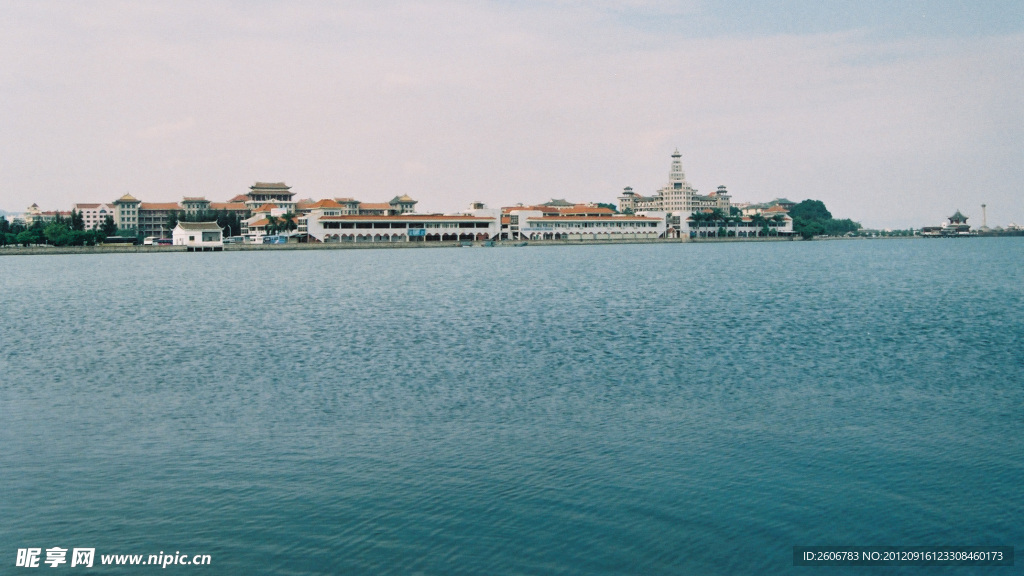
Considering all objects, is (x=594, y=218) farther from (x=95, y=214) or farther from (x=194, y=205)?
(x=95, y=214)

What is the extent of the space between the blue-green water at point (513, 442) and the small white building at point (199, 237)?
80.0 m

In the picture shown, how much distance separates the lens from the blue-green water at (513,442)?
8875mm

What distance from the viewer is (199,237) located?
103 metres

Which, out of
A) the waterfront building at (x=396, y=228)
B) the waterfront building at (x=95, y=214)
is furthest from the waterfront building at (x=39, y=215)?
the waterfront building at (x=396, y=228)

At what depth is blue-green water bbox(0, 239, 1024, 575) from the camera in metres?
8.88

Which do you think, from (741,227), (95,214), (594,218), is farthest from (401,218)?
(741,227)

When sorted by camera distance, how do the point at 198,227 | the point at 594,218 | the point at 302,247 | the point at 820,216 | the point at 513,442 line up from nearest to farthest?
the point at 513,442, the point at 198,227, the point at 302,247, the point at 594,218, the point at 820,216

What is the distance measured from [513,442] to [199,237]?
99.1 meters

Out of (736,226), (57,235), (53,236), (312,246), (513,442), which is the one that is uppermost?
(736,226)

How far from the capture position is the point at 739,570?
323 inches

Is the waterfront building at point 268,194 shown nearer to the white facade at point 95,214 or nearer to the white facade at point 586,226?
the white facade at point 95,214

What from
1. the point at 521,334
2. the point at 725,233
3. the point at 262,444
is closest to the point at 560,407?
the point at 262,444

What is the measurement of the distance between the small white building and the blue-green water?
262 ft

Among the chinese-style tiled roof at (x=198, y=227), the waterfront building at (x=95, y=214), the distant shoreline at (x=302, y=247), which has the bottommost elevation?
the distant shoreline at (x=302, y=247)
